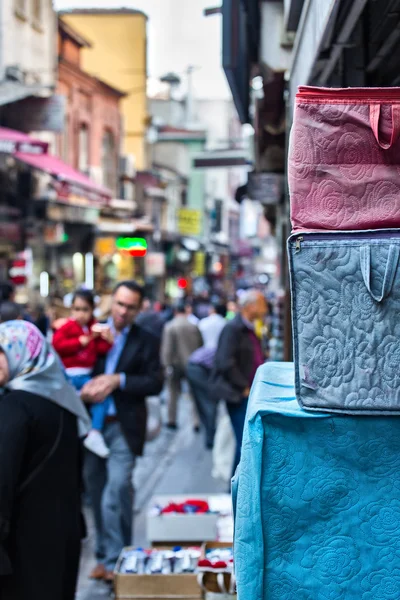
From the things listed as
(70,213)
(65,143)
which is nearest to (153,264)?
(65,143)

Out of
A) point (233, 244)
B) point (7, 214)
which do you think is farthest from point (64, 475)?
point (233, 244)

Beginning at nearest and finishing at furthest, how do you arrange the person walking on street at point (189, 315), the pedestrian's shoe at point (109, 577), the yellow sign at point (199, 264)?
the pedestrian's shoe at point (109, 577) < the person walking on street at point (189, 315) < the yellow sign at point (199, 264)

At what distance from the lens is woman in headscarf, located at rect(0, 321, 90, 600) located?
4508mm

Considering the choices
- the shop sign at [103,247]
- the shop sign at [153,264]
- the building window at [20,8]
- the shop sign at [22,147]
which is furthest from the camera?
the shop sign at [153,264]

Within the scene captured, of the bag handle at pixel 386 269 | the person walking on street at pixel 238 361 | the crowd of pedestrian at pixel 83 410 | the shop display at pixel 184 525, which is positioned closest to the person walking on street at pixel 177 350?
the crowd of pedestrian at pixel 83 410

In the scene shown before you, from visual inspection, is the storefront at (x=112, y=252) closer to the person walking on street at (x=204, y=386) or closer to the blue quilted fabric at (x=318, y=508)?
the person walking on street at (x=204, y=386)

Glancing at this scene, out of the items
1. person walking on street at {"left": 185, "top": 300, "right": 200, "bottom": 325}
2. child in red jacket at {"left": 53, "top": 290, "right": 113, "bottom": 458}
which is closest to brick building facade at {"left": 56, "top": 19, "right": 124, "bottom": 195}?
person walking on street at {"left": 185, "top": 300, "right": 200, "bottom": 325}

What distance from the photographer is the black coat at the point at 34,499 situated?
4.47 metres

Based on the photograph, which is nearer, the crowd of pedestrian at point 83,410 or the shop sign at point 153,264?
the crowd of pedestrian at point 83,410

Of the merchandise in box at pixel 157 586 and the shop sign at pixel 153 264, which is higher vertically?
the shop sign at pixel 153 264

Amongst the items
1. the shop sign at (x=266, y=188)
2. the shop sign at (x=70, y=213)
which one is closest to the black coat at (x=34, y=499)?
the shop sign at (x=266, y=188)

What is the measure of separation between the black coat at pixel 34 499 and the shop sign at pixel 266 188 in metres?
6.17

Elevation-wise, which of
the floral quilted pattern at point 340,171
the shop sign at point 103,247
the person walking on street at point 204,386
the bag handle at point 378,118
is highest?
the bag handle at point 378,118

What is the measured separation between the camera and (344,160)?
278 centimetres
